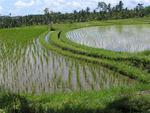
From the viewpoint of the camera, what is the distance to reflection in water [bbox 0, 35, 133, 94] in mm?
11203

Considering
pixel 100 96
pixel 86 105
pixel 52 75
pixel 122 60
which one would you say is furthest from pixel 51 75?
pixel 86 105

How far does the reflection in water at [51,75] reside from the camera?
1120cm

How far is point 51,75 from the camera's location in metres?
13.2

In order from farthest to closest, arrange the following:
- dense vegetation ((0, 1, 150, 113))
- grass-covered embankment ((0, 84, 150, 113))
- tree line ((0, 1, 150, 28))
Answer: tree line ((0, 1, 150, 28))
dense vegetation ((0, 1, 150, 113))
grass-covered embankment ((0, 84, 150, 113))

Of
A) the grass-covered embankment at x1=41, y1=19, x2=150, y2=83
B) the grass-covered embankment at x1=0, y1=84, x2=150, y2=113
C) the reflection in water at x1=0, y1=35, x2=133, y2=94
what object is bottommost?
the reflection in water at x1=0, y1=35, x2=133, y2=94

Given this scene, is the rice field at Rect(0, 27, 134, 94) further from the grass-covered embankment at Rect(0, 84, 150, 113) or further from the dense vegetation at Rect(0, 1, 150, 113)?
the grass-covered embankment at Rect(0, 84, 150, 113)

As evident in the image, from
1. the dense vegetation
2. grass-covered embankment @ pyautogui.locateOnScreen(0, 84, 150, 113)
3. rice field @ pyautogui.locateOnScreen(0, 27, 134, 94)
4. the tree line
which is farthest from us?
the tree line

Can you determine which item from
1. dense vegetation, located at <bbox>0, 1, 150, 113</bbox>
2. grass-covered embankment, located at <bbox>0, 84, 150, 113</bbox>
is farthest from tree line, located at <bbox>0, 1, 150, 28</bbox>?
grass-covered embankment, located at <bbox>0, 84, 150, 113</bbox>

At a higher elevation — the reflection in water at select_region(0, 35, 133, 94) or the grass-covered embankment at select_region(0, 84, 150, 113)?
the grass-covered embankment at select_region(0, 84, 150, 113)

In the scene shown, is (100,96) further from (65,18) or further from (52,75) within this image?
(65,18)

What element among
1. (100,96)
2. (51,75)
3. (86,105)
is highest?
(86,105)

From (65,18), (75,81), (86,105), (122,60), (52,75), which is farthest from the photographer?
(65,18)

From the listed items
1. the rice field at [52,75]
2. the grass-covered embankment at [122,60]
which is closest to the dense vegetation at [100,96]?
the grass-covered embankment at [122,60]

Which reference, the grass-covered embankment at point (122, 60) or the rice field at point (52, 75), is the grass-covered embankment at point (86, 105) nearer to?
the rice field at point (52, 75)
